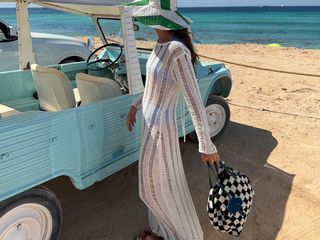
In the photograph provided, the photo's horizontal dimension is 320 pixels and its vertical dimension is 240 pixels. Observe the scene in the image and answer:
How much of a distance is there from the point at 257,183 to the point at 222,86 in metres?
1.48

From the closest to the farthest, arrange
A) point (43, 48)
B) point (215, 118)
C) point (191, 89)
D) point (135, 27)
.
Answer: point (191, 89) < point (135, 27) < point (215, 118) < point (43, 48)

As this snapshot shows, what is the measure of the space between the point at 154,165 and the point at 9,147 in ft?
3.08

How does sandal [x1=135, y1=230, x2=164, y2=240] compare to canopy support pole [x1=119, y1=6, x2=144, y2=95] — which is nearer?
sandal [x1=135, y1=230, x2=164, y2=240]

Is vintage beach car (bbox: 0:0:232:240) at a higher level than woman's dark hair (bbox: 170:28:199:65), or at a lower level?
lower

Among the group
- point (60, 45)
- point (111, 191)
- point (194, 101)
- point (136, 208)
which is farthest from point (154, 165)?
point (60, 45)

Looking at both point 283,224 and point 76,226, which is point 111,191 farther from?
point 283,224

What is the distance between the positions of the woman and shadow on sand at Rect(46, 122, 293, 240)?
0.58 meters

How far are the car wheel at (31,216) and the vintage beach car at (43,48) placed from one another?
365cm

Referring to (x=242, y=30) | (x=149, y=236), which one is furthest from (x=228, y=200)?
(x=242, y=30)

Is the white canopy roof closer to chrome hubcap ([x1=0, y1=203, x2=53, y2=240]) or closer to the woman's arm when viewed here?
the woman's arm

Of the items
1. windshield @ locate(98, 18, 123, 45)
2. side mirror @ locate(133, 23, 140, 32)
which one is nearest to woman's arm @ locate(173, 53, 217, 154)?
side mirror @ locate(133, 23, 140, 32)

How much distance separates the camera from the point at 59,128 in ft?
8.39

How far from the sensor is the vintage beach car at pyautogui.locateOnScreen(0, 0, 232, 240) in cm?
238

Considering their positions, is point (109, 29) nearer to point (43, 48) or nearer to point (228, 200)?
point (228, 200)
